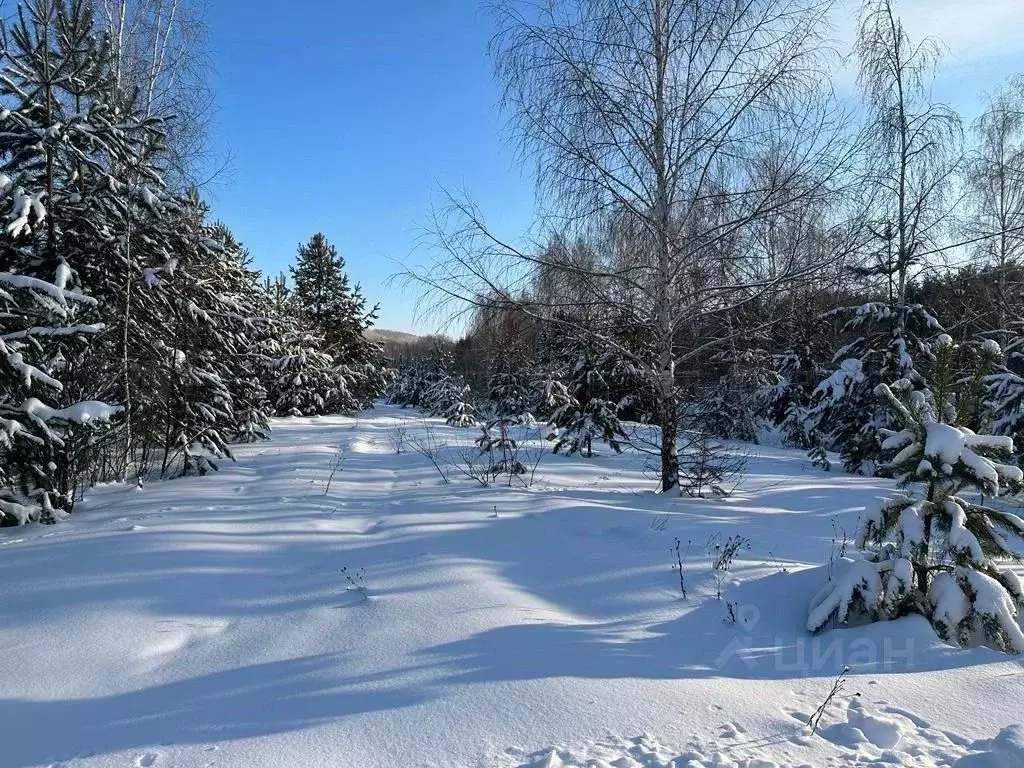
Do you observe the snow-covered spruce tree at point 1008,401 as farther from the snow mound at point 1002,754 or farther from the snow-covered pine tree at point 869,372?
the snow mound at point 1002,754

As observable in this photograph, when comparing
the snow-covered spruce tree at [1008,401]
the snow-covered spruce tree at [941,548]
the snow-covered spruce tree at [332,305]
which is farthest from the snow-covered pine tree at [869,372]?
the snow-covered spruce tree at [332,305]

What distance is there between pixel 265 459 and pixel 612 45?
8464 millimetres

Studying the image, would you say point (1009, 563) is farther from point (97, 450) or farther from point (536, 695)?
point (97, 450)

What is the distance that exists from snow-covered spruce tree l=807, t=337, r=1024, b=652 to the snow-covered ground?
5.9 inches

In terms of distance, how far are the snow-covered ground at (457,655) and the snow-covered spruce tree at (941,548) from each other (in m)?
0.15

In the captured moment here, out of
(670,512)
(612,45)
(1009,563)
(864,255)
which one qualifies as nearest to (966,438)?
(1009,563)

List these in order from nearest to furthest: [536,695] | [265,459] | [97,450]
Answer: [536,695] < [97,450] < [265,459]

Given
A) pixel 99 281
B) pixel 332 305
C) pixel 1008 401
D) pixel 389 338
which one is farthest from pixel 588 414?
pixel 389 338

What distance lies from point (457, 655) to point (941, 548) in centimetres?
303

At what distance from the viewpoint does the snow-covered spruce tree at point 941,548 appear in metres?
3.17

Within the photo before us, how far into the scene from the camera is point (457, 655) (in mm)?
2906

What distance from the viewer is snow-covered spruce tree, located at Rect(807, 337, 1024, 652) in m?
3.17

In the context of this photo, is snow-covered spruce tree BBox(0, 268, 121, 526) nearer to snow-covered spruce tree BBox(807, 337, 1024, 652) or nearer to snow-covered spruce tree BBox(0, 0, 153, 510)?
snow-covered spruce tree BBox(0, 0, 153, 510)

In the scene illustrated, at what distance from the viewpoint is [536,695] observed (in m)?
2.56
